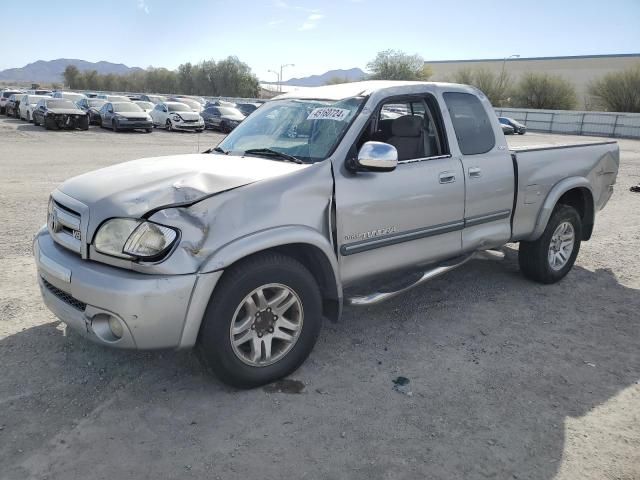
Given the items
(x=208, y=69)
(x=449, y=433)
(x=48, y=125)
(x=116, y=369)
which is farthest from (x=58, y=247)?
(x=208, y=69)

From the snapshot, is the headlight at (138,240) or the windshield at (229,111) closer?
the headlight at (138,240)

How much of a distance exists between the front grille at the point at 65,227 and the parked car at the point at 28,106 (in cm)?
2755

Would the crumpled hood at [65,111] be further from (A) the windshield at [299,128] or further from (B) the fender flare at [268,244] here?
(B) the fender flare at [268,244]

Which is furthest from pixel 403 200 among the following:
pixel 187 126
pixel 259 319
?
pixel 187 126

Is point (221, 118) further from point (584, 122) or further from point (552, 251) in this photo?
point (584, 122)

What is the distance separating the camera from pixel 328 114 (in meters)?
3.96

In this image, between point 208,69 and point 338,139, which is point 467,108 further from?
point 208,69

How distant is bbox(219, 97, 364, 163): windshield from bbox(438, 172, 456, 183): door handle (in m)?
0.86

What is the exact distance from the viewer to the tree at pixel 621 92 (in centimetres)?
4859

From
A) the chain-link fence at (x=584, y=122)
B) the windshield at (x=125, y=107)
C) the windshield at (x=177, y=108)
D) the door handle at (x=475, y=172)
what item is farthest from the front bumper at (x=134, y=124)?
the door handle at (x=475, y=172)

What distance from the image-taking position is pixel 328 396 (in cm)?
331

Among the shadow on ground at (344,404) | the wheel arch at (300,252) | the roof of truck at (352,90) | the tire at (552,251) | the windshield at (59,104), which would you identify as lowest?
the shadow on ground at (344,404)

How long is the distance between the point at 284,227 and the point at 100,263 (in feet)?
3.50

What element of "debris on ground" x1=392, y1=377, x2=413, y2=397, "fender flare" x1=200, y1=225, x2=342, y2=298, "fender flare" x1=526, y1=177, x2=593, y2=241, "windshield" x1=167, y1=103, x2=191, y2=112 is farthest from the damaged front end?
"debris on ground" x1=392, y1=377, x2=413, y2=397
